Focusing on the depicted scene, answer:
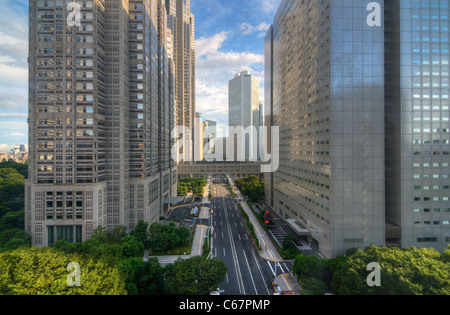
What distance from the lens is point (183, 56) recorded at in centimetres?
14012

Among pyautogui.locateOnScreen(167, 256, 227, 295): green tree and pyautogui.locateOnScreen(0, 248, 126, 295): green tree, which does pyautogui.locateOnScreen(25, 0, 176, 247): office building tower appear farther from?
pyautogui.locateOnScreen(167, 256, 227, 295): green tree

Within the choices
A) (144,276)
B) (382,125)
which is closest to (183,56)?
(382,125)

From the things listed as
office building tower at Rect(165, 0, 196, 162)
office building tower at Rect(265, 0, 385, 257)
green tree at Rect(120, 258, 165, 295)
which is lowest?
green tree at Rect(120, 258, 165, 295)

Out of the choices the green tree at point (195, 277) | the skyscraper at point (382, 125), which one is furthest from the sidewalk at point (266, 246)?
the green tree at point (195, 277)

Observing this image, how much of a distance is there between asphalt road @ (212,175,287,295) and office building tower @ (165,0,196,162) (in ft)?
301

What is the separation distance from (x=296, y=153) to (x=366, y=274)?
3403 cm

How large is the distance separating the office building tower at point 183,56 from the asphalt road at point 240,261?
91657 millimetres

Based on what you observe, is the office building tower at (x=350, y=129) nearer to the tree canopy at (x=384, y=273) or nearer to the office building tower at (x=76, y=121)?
the tree canopy at (x=384, y=273)

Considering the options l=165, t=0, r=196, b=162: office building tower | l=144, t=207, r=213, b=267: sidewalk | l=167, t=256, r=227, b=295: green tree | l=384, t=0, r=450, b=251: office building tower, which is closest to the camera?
l=167, t=256, r=227, b=295: green tree

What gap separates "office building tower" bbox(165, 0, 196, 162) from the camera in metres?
136

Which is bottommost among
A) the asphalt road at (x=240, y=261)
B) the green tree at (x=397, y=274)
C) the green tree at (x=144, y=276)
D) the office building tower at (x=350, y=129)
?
the asphalt road at (x=240, y=261)

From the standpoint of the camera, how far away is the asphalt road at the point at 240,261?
32.2m

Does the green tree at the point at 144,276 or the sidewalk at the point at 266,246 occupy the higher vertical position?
the green tree at the point at 144,276

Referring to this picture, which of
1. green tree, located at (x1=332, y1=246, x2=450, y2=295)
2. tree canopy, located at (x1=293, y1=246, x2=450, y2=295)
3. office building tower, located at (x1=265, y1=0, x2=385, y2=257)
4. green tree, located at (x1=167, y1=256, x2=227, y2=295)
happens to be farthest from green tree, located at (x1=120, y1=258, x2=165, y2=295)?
office building tower, located at (x1=265, y1=0, x2=385, y2=257)
